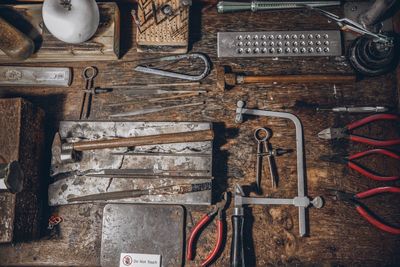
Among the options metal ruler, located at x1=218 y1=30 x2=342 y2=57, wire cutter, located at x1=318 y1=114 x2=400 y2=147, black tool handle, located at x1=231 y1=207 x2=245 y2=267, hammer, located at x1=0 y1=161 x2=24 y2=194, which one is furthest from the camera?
metal ruler, located at x1=218 y1=30 x2=342 y2=57

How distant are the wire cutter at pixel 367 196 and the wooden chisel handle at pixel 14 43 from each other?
1.31 m

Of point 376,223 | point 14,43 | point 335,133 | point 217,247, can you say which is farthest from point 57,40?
point 376,223

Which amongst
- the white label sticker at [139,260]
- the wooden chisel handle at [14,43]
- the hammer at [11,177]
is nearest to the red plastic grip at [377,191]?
the white label sticker at [139,260]

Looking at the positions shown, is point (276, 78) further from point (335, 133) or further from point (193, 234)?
point (193, 234)

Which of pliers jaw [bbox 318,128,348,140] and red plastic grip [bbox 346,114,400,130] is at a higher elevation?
red plastic grip [bbox 346,114,400,130]

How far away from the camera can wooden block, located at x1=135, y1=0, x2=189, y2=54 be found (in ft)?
4.76

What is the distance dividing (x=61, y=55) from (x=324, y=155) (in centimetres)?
111

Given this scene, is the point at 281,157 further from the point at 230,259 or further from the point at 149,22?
the point at 149,22

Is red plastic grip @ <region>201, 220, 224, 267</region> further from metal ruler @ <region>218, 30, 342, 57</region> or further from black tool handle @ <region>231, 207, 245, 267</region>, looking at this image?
metal ruler @ <region>218, 30, 342, 57</region>

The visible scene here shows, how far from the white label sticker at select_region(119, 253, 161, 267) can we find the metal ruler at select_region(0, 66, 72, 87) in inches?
28.4

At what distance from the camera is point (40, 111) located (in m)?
1.39

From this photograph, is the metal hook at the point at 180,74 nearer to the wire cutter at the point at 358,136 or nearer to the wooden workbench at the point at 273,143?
the wooden workbench at the point at 273,143

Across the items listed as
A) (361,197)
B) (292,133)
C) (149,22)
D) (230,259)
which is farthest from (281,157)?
(149,22)

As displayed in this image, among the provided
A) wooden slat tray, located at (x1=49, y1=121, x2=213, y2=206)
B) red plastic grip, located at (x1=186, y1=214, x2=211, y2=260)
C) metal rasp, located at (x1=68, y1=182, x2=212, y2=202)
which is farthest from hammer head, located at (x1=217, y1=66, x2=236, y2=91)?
red plastic grip, located at (x1=186, y1=214, x2=211, y2=260)
